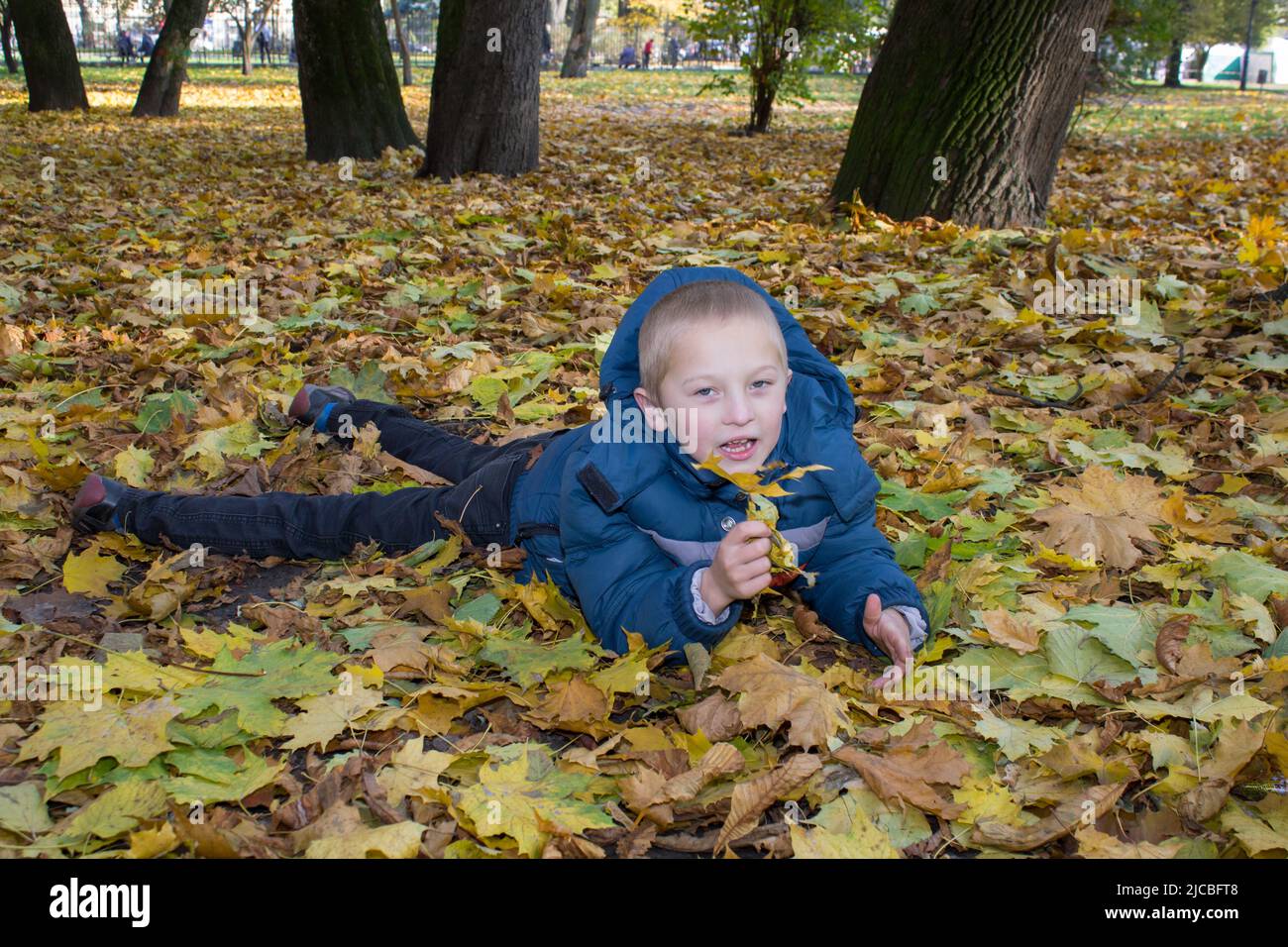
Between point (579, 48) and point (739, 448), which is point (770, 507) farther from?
point (579, 48)

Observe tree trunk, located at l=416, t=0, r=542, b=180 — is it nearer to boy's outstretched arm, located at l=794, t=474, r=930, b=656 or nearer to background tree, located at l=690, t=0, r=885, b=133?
background tree, located at l=690, t=0, r=885, b=133

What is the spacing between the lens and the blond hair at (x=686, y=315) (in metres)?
2.39

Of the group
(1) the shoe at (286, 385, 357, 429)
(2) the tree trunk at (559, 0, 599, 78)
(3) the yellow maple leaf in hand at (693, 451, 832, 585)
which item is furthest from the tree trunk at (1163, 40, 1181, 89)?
(3) the yellow maple leaf in hand at (693, 451, 832, 585)

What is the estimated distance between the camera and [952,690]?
227cm

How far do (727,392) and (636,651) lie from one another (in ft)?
2.05

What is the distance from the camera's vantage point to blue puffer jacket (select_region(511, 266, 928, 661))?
2.42 meters

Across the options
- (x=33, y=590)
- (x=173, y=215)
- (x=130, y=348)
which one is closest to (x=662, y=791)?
(x=33, y=590)

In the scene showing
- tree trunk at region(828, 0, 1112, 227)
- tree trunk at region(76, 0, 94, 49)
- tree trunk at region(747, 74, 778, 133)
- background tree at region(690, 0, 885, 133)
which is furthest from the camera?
tree trunk at region(76, 0, 94, 49)

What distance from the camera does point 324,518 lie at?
3.11 metres

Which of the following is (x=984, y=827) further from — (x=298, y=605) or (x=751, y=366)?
(x=298, y=605)

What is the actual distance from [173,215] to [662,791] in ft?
23.0

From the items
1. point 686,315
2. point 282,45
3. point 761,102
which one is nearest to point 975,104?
point 686,315

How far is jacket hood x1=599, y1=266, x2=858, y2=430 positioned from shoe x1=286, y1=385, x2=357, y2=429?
151 cm

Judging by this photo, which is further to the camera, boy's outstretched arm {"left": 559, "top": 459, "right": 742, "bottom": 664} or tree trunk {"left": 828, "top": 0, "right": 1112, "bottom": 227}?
tree trunk {"left": 828, "top": 0, "right": 1112, "bottom": 227}
